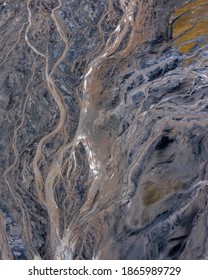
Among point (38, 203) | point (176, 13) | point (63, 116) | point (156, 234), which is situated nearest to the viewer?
point (156, 234)

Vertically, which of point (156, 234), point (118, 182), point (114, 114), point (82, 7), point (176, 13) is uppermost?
point (82, 7)

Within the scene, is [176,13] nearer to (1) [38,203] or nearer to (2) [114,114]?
(2) [114,114]

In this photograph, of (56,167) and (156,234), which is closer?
(156,234)

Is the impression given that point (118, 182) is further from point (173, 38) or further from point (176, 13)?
point (176, 13)

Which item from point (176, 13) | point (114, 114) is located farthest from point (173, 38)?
point (114, 114)

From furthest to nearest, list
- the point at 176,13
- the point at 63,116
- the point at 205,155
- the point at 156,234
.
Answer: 1. the point at 176,13
2. the point at 63,116
3. the point at 205,155
4. the point at 156,234

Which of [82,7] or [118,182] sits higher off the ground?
[82,7]

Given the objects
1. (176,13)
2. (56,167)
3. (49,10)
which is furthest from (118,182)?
(49,10)
